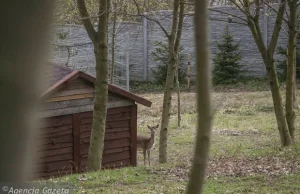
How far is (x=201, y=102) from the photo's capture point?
1173 millimetres

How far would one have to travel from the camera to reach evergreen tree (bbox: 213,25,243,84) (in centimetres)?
2859

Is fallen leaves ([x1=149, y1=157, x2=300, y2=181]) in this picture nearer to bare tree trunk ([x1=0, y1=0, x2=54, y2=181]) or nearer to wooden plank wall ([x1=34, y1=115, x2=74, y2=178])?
wooden plank wall ([x1=34, y1=115, x2=74, y2=178])

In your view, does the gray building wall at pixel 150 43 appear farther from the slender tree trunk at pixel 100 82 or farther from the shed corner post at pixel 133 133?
the slender tree trunk at pixel 100 82

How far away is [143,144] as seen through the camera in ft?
44.9

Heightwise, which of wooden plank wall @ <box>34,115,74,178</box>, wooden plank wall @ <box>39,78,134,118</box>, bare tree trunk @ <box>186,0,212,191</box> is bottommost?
wooden plank wall @ <box>34,115,74,178</box>

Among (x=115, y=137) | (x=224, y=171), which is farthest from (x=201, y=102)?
(x=115, y=137)

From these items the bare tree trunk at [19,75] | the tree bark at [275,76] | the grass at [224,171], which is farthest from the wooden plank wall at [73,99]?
the bare tree trunk at [19,75]

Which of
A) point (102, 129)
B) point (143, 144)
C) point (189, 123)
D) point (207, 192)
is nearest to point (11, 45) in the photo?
point (207, 192)

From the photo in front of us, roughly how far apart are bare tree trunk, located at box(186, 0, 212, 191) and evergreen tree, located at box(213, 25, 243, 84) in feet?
90.4

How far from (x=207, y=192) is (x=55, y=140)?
5240 mm

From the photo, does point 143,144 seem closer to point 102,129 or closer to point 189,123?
point 102,129

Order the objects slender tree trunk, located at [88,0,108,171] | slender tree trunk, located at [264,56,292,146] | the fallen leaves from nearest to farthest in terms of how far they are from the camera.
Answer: the fallen leaves → slender tree trunk, located at [88,0,108,171] → slender tree trunk, located at [264,56,292,146]

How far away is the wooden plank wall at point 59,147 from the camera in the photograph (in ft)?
36.7

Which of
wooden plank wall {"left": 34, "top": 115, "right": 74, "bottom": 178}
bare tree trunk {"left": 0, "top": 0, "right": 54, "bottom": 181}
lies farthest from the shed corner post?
bare tree trunk {"left": 0, "top": 0, "right": 54, "bottom": 181}
